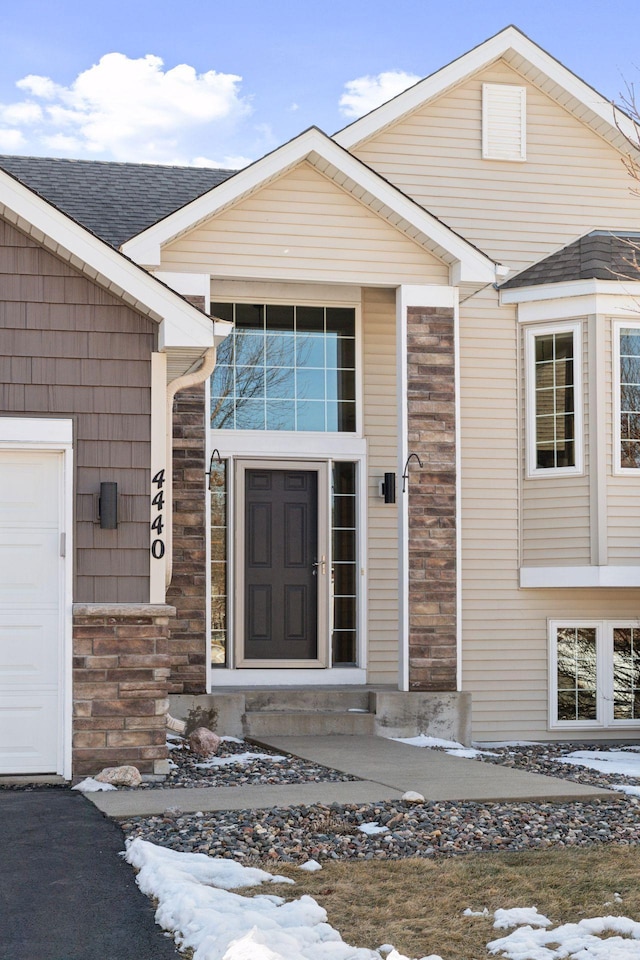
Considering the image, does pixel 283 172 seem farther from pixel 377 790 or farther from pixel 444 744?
pixel 377 790

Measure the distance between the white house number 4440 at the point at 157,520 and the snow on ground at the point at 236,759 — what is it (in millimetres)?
1596

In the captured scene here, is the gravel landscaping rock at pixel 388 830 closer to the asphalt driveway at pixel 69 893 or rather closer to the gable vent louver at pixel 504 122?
the asphalt driveway at pixel 69 893

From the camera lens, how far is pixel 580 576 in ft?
37.0

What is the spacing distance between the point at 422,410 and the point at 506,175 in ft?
10.4

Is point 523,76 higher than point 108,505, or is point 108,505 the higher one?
point 523,76

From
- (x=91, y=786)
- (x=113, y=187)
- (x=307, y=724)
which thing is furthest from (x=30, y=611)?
(x=113, y=187)

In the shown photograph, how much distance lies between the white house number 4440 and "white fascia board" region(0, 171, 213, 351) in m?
0.92

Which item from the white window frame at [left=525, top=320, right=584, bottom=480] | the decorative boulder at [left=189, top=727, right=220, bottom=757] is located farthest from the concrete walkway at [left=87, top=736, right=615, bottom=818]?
the white window frame at [left=525, top=320, right=584, bottom=480]

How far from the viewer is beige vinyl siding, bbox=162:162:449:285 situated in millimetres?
10227

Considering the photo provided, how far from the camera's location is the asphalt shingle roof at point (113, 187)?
11484 mm

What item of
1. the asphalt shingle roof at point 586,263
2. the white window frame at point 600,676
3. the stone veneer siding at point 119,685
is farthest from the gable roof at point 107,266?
the white window frame at point 600,676

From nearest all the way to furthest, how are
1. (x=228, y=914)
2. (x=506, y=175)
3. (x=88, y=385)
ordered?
(x=228, y=914), (x=88, y=385), (x=506, y=175)

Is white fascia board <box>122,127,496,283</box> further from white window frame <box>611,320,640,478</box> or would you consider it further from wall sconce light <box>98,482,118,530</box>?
wall sconce light <box>98,482,118,530</box>

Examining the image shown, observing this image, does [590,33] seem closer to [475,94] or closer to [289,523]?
[475,94]
